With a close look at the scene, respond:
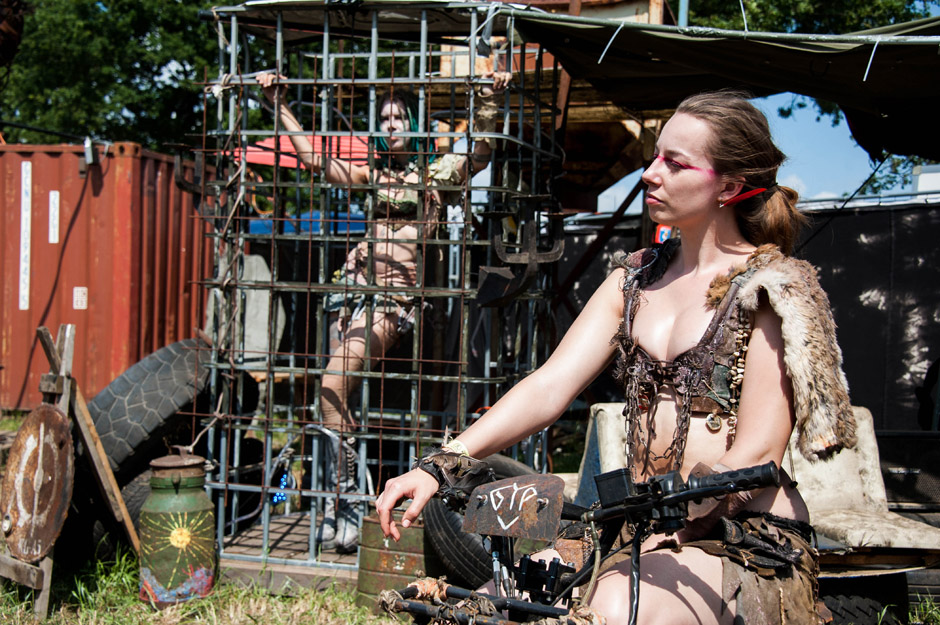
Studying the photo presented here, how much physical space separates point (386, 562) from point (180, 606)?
1044mm

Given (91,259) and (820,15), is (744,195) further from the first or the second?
(820,15)

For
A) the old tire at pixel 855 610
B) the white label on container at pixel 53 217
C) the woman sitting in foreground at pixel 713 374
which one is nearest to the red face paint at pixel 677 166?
the woman sitting in foreground at pixel 713 374

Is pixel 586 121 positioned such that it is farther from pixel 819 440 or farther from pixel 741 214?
pixel 819 440

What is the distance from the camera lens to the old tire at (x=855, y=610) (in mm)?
3484

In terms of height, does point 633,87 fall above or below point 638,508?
above

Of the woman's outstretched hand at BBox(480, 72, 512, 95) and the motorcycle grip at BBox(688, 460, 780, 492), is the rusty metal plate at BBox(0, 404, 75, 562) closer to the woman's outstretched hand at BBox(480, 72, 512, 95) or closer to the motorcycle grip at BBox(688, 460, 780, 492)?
the woman's outstretched hand at BBox(480, 72, 512, 95)

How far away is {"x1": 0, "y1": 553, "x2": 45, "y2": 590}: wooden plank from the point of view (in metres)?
3.87

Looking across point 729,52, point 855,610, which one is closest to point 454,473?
point 855,610

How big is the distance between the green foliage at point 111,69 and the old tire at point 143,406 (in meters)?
14.0

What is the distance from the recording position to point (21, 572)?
3.91 meters

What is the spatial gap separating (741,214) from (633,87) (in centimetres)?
327

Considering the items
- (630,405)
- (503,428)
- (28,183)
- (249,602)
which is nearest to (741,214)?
(630,405)

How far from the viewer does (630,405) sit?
2.19 metres

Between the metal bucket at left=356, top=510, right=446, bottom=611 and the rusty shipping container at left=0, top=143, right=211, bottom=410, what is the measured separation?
458 cm
